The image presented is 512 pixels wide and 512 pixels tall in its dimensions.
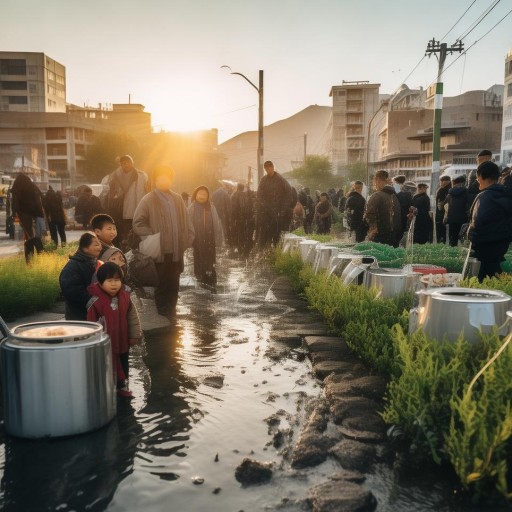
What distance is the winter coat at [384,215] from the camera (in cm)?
1181

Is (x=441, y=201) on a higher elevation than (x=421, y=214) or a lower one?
higher

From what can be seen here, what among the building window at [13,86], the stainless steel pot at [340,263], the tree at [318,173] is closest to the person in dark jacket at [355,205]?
the stainless steel pot at [340,263]

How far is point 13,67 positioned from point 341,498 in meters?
115

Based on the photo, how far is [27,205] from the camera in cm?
1266

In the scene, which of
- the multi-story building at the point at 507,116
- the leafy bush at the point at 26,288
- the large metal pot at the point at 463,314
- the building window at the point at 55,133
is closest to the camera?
the large metal pot at the point at 463,314

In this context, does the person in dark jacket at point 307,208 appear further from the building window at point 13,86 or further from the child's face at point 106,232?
the building window at point 13,86

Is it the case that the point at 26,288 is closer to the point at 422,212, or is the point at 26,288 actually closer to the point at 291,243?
the point at 291,243

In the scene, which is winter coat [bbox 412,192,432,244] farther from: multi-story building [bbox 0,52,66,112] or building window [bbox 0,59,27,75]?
building window [bbox 0,59,27,75]

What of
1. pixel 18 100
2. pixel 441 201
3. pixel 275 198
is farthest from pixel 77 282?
pixel 18 100

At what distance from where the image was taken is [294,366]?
5.93m

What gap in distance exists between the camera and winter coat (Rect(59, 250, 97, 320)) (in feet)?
18.1

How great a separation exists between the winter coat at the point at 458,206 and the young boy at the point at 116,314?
37.4 ft

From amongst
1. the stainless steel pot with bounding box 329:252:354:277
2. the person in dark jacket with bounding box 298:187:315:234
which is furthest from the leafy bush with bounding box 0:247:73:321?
the person in dark jacket with bounding box 298:187:315:234

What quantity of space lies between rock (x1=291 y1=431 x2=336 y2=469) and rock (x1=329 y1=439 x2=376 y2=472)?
0.07 meters
